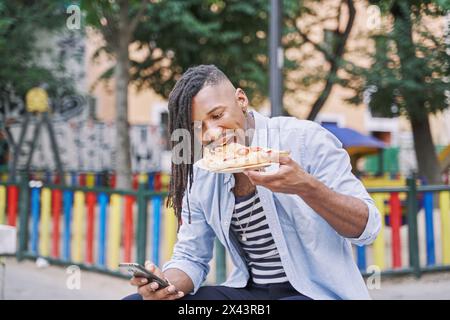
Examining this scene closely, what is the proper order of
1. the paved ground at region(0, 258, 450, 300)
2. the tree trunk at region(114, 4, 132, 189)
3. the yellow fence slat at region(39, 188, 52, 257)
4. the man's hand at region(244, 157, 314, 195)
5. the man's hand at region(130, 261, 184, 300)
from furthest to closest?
1. the tree trunk at region(114, 4, 132, 189)
2. the yellow fence slat at region(39, 188, 52, 257)
3. the paved ground at region(0, 258, 450, 300)
4. the man's hand at region(130, 261, 184, 300)
5. the man's hand at region(244, 157, 314, 195)

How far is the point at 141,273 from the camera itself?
6.49ft

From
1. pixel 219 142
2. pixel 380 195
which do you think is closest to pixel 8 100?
pixel 380 195

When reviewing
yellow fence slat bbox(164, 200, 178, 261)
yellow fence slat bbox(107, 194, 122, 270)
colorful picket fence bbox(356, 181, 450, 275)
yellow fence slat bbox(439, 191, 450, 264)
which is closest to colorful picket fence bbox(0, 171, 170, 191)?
yellow fence slat bbox(107, 194, 122, 270)

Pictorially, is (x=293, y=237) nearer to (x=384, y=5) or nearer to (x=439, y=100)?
(x=384, y=5)

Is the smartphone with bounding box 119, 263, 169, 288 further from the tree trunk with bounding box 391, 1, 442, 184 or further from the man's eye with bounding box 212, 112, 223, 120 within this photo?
the tree trunk with bounding box 391, 1, 442, 184

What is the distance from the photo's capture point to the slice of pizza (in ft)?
6.10

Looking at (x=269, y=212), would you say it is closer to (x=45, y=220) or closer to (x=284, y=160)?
(x=284, y=160)

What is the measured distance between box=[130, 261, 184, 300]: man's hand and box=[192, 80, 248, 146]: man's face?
462mm

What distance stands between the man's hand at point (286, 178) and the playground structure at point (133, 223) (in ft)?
11.2

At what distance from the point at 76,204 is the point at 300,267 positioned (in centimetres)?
448

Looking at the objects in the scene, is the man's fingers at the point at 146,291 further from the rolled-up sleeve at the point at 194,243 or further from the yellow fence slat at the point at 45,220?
the yellow fence slat at the point at 45,220

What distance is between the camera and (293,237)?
2074 mm

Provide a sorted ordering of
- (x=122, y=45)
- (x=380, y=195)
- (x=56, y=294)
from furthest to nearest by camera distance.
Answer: (x=122, y=45), (x=380, y=195), (x=56, y=294)

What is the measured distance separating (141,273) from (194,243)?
0.42 metres
